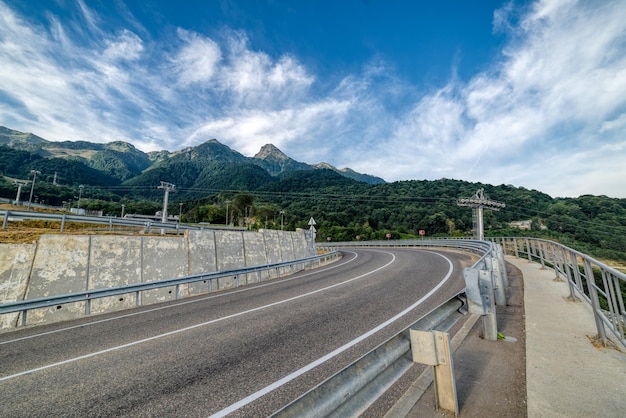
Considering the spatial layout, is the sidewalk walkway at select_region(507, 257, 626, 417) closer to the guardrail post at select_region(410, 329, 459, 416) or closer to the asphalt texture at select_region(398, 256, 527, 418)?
the asphalt texture at select_region(398, 256, 527, 418)

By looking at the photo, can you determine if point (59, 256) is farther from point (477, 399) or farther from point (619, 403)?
point (619, 403)

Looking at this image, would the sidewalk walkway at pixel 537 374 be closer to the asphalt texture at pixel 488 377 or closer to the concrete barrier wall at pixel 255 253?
the asphalt texture at pixel 488 377

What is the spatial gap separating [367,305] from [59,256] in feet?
31.5

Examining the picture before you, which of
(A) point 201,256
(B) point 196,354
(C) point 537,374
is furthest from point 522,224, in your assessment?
(B) point 196,354

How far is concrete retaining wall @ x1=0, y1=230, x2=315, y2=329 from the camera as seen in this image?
8.27 metres

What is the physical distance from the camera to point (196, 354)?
510 centimetres

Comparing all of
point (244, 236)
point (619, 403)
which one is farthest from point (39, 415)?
point (244, 236)

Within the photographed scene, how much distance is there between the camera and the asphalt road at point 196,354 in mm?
3645

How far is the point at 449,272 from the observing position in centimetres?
1400

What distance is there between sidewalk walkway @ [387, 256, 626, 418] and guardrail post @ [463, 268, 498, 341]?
30 centimetres

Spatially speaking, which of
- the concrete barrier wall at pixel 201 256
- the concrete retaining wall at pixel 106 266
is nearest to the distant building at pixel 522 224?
the concrete retaining wall at pixel 106 266

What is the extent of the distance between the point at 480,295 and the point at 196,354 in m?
4.78

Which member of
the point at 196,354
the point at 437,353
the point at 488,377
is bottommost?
the point at 196,354

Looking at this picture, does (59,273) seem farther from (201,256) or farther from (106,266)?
(201,256)
